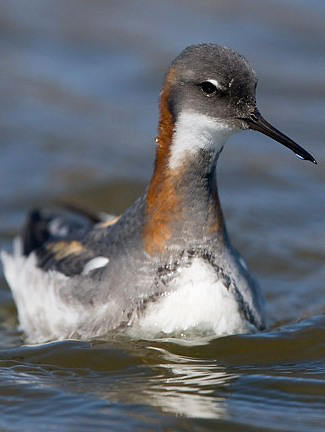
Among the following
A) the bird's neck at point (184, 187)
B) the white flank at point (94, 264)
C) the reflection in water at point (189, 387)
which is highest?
the bird's neck at point (184, 187)

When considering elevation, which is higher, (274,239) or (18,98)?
(18,98)

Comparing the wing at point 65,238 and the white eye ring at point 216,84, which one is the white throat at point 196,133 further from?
the wing at point 65,238

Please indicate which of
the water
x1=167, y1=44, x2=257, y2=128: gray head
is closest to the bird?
x1=167, y1=44, x2=257, y2=128: gray head

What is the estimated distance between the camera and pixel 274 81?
38.3ft

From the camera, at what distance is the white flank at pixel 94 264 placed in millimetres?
6980

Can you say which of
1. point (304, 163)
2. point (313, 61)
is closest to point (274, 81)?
point (313, 61)

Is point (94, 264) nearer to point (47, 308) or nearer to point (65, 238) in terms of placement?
point (47, 308)

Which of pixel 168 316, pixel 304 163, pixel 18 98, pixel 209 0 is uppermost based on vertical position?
pixel 209 0

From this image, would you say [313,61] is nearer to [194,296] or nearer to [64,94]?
[64,94]

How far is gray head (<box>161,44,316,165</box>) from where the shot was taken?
637cm

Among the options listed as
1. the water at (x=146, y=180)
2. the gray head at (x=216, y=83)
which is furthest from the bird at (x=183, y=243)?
the water at (x=146, y=180)

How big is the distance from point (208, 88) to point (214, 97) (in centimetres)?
6

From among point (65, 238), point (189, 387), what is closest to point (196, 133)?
point (189, 387)

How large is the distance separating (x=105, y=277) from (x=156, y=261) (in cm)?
38
